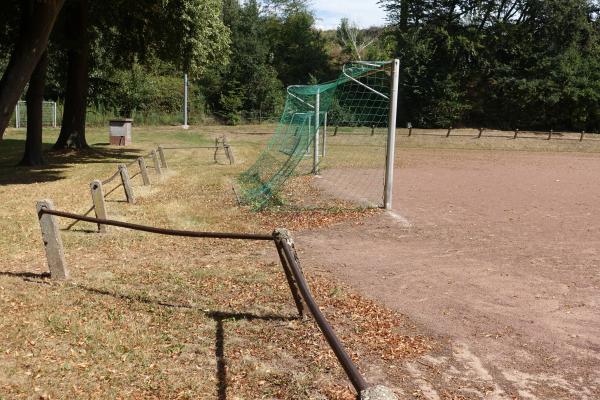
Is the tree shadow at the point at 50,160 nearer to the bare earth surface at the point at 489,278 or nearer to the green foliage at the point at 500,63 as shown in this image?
the bare earth surface at the point at 489,278

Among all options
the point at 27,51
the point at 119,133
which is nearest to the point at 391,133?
the point at 27,51

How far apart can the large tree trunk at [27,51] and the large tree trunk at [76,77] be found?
7.34 meters

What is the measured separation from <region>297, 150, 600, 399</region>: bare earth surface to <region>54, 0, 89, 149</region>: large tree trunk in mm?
10632

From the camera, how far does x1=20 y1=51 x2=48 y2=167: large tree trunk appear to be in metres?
18.1

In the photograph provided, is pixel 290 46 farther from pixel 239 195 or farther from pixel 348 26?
pixel 239 195

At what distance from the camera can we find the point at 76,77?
21.6m

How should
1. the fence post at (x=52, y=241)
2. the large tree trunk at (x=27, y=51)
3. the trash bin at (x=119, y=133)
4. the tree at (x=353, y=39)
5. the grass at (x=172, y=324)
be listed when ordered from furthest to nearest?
the tree at (x=353, y=39), the trash bin at (x=119, y=133), the large tree trunk at (x=27, y=51), the fence post at (x=52, y=241), the grass at (x=172, y=324)

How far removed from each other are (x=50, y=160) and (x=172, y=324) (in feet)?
53.0

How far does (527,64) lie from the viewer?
4462cm

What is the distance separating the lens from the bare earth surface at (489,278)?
4516 millimetres

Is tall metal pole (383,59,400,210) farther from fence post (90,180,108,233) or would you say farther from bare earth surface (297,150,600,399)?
fence post (90,180,108,233)

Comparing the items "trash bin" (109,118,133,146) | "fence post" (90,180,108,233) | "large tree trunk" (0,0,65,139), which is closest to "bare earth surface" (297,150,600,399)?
"fence post" (90,180,108,233)

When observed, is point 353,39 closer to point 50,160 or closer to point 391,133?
point 50,160

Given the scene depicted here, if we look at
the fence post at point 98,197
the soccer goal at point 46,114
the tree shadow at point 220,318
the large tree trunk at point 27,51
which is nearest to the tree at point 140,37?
the large tree trunk at point 27,51
